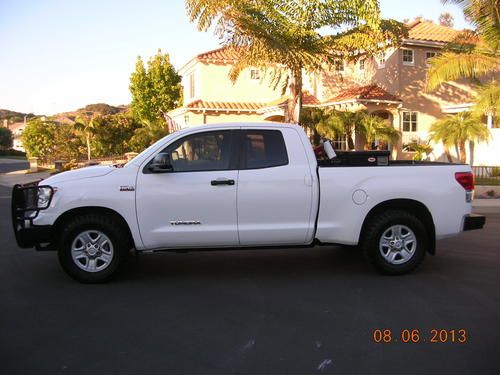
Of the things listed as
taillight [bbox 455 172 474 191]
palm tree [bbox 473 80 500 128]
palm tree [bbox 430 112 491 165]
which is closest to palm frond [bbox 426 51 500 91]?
palm tree [bbox 473 80 500 128]

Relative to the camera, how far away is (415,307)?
5543 mm

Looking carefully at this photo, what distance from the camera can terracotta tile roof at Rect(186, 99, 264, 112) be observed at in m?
26.7

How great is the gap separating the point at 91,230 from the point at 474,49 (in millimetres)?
17775

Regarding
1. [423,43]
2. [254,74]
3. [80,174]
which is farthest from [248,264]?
[254,74]

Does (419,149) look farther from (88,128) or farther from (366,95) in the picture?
(88,128)

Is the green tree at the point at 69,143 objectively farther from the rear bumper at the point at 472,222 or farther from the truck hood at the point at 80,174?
the rear bumper at the point at 472,222

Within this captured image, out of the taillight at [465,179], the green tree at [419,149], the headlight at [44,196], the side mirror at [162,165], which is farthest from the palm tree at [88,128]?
the taillight at [465,179]

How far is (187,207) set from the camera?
6.31 metres

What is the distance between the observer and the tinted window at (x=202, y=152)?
6.46m

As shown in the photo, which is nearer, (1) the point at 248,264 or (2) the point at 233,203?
(2) the point at 233,203

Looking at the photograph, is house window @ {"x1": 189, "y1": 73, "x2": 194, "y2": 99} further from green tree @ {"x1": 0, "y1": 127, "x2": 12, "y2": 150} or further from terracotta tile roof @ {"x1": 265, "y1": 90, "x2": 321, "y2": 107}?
green tree @ {"x1": 0, "y1": 127, "x2": 12, "y2": 150}

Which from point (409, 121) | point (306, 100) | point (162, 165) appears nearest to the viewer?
point (162, 165)

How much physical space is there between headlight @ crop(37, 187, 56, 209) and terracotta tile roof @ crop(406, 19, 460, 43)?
21765 millimetres

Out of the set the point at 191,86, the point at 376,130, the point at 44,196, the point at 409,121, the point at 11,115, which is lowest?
the point at 44,196
